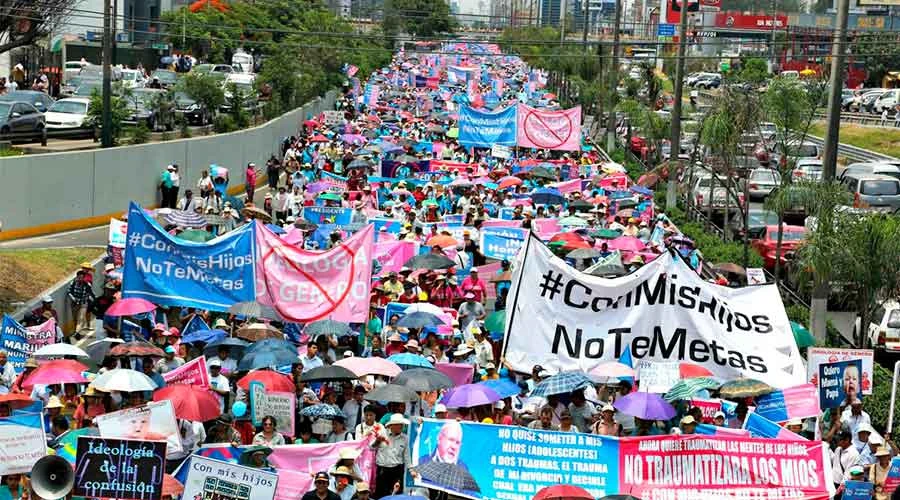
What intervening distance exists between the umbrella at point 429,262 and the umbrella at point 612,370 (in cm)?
673

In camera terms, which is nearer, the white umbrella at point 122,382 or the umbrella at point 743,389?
the white umbrella at point 122,382

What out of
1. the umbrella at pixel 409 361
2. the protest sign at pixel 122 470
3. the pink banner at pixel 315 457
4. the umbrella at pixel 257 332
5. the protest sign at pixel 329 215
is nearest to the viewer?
the protest sign at pixel 122 470

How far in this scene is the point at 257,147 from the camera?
46.2m

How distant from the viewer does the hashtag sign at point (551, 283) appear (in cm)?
1514

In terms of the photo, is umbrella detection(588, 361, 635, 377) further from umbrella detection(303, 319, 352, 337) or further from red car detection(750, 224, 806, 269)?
red car detection(750, 224, 806, 269)

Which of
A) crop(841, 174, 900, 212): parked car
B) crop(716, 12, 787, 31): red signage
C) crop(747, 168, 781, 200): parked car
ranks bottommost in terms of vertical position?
crop(747, 168, 781, 200): parked car

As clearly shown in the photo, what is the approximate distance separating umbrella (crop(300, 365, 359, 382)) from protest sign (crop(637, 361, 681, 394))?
8.41ft

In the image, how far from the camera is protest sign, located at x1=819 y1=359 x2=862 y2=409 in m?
15.4

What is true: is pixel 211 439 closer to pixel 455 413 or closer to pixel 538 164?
pixel 455 413

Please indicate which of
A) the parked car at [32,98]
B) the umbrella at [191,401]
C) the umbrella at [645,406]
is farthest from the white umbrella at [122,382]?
the parked car at [32,98]

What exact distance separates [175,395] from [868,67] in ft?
296

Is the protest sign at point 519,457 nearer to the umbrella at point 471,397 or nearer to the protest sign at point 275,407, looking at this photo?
the umbrella at point 471,397

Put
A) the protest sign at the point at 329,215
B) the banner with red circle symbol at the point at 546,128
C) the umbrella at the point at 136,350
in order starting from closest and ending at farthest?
the umbrella at the point at 136,350
the protest sign at the point at 329,215
the banner with red circle symbol at the point at 546,128

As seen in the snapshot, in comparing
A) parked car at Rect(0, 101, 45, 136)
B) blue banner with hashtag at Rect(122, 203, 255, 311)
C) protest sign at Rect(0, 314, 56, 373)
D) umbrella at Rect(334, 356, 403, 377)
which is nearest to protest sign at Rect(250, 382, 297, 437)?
umbrella at Rect(334, 356, 403, 377)
